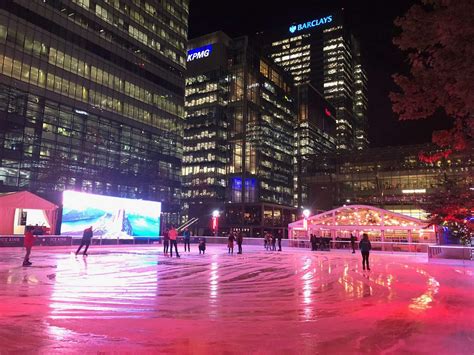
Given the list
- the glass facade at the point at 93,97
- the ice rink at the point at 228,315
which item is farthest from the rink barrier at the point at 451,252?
the glass facade at the point at 93,97

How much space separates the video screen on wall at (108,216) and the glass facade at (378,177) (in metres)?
60.5

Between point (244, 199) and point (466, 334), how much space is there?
341 ft

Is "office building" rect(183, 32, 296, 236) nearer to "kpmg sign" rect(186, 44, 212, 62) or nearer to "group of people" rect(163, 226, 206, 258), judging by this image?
"kpmg sign" rect(186, 44, 212, 62)

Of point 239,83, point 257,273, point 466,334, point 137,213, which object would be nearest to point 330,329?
point 466,334

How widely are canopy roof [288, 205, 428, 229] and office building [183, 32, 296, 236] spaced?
63003 millimetres

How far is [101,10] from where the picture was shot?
66.5m

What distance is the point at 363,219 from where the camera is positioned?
41.9m

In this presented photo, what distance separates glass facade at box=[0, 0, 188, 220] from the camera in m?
51.8

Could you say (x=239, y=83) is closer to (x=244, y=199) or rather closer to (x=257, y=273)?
(x=244, y=199)

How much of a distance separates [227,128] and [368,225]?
3093 inches

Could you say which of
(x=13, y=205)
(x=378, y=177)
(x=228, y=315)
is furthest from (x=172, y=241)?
(x=378, y=177)

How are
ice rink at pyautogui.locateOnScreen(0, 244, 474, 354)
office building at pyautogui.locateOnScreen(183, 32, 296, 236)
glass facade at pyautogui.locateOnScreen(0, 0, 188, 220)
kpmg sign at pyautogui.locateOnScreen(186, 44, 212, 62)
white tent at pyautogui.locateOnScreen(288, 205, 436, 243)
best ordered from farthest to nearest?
kpmg sign at pyautogui.locateOnScreen(186, 44, 212, 62), office building at pyautogui.locateOnScreen(183, 32, 296, 236), glass facade at pyautogui.locateOnScreen(0, 0, 188, 220), white tent at pyautogui.locateOnScreen(288, 205, 436, 243), ice rink at pyautogui.locateOnScreen(0, 244, 474, 354)

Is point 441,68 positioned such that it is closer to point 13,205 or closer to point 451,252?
point 451,252

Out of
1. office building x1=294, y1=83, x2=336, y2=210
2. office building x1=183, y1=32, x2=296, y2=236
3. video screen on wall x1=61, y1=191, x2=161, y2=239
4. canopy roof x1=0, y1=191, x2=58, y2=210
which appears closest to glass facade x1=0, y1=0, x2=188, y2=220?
video screen on wall x1=61, y1=191, x2=161, y2=239
